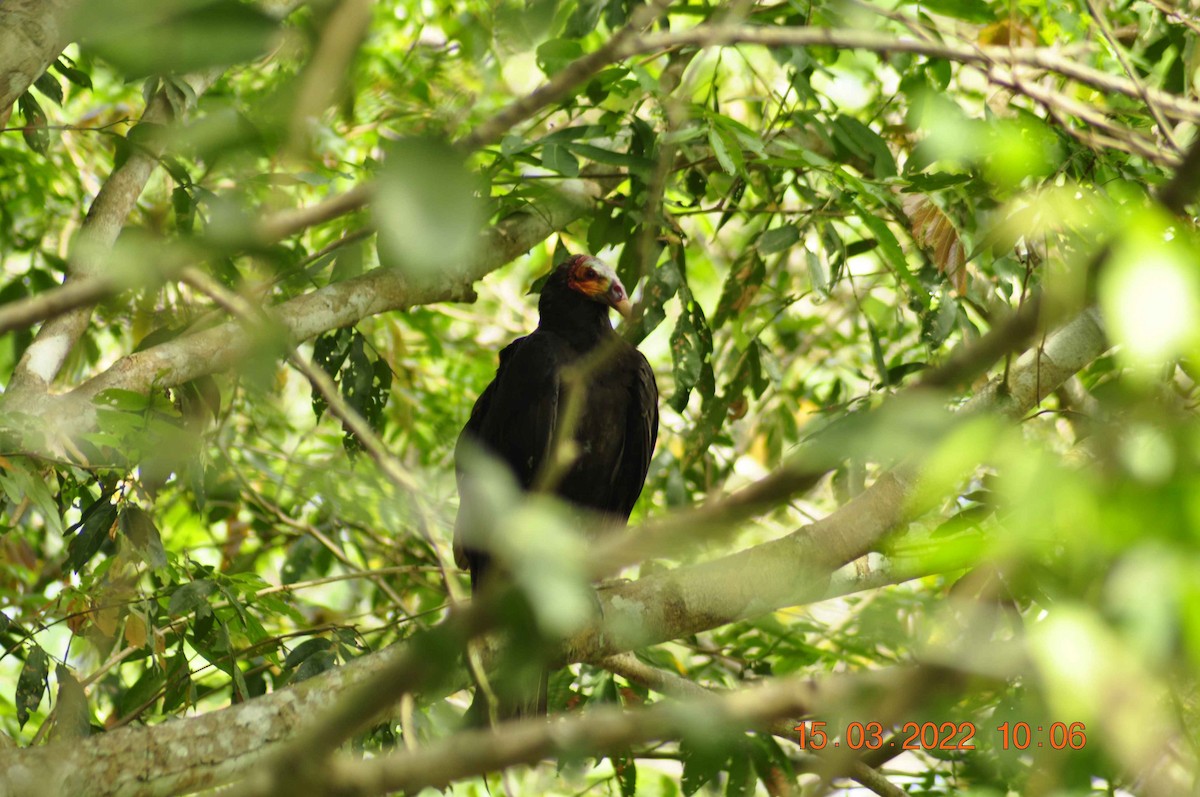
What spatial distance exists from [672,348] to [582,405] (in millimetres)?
460

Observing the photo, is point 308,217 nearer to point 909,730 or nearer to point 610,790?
point 909,730

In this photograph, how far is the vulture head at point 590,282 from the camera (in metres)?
3.62

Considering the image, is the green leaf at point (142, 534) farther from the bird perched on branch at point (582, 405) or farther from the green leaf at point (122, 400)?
the bird perched on branch at point (582, 405)

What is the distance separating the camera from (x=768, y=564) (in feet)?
7.25

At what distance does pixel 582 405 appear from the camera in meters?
3.31

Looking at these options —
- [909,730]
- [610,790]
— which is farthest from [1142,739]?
[610,790]

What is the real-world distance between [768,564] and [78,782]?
1.27m

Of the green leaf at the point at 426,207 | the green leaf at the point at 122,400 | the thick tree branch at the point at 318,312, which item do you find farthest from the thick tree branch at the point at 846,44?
the green leaf at the point at 122,400

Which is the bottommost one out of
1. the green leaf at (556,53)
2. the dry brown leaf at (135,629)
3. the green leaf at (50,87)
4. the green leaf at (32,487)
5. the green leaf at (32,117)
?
the dry brown leaf at (135,629)

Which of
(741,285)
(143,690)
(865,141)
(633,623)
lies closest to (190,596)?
(143,690)

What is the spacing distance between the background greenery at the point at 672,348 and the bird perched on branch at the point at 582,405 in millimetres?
206

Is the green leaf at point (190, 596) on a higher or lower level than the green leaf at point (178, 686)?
higher

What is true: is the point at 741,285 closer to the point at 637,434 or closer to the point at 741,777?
the point at 637,434
